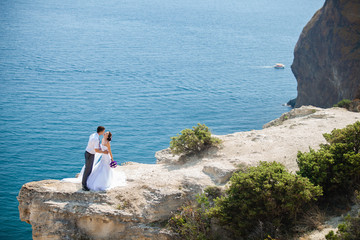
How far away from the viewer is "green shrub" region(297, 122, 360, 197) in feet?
49.6

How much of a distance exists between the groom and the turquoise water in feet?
59.8

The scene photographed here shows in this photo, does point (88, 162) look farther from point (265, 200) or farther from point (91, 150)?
point (265, 200)

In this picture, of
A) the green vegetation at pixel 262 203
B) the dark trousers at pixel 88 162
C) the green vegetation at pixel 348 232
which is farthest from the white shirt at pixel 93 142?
the green vegetation at pixel 348 232

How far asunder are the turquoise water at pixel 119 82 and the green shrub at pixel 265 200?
22.6 meters

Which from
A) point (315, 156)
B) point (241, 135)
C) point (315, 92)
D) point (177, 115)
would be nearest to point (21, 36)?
point (177, 115)

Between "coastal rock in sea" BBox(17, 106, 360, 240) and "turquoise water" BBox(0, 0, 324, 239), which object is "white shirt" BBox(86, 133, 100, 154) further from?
"turquoise water" BBox(0, 0, 324, 239)

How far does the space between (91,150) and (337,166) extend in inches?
426

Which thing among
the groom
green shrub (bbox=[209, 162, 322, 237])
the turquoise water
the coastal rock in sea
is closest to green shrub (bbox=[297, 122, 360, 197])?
green shrub (bbox=[209, 162, 322, 237])

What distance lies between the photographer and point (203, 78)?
256 ft

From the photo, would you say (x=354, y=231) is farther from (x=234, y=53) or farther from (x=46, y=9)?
(x=46, y=9)

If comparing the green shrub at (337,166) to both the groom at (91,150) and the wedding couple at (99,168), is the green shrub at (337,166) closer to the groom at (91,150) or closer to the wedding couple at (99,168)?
the wedding couple at (99,168)

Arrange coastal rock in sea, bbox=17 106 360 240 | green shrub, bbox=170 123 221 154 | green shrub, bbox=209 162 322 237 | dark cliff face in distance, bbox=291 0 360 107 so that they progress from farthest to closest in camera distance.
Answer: dark cliff face in distance, bbox=291 0 360 107 < green shrub, bbox=170 123 221 154 < coastal rock in sea, bbox=17 106 360 240 < green shrub, bbox=209 162 322 237

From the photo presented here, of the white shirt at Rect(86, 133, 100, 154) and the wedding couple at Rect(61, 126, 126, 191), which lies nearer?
the white shirt at Rect(86, 133, 100, 154)

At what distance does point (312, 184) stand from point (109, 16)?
129202 mm
